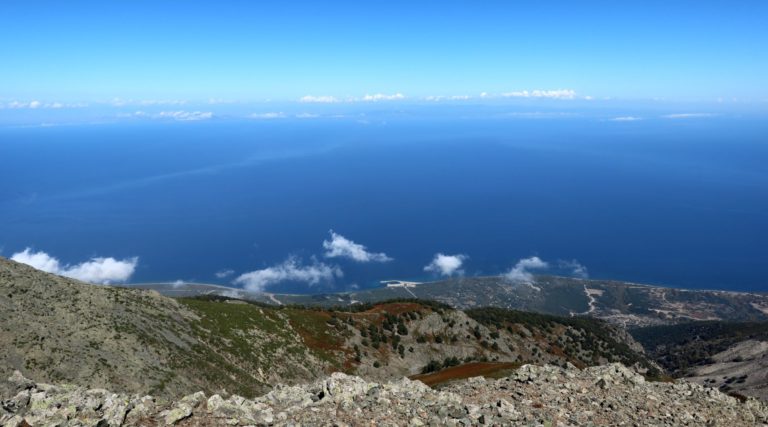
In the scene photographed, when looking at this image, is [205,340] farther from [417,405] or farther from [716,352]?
[716,352]

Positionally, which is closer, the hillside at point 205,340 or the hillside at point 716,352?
the hillside at point 205,340

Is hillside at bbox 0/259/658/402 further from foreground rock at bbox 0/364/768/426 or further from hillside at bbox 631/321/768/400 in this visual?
hillside at bbox 631/321/768/400

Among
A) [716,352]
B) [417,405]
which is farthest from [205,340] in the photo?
[716,352]

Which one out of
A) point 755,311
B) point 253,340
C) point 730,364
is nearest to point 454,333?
point 253,340

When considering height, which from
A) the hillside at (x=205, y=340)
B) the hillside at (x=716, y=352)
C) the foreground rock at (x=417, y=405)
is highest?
the foreground rock at (x=417, y=405)

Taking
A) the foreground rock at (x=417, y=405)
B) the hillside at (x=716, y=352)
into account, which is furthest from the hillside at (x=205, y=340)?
the hillside at (x=716, y=352)

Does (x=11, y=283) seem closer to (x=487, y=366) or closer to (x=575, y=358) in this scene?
(x=487, y=366)

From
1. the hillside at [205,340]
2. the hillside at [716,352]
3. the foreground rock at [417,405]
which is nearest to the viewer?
the foreground rock at [417,405]

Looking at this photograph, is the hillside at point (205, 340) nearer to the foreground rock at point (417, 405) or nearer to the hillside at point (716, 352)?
the foreground rock at point (417, 405)
